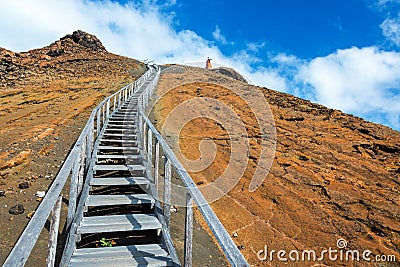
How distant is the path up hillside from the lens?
6.06 meters

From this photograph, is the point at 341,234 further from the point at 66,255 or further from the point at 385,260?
the point at 66,255

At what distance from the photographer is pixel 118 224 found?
393 cm

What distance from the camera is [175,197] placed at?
21.2ft

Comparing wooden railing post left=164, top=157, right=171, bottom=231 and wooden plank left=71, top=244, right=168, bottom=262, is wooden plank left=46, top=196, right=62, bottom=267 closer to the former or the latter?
wooden plank left=71, top=244, right=168, bottom=262

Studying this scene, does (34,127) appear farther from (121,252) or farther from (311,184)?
(311,184)

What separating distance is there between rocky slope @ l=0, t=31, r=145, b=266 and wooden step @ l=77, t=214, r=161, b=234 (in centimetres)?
78

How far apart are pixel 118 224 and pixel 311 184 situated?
18.4ft

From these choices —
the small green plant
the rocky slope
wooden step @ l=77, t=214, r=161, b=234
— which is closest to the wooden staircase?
wooden step @ l=77, t=214, r=161, b=234

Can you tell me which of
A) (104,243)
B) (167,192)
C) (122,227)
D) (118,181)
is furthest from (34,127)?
(167,192)

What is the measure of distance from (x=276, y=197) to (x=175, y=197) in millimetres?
2583

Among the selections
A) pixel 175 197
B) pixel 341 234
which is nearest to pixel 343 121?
pixel 341 234

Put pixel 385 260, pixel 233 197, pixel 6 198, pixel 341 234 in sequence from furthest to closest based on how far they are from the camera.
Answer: pixel 233 197 < pixel 341 234 < pixel 385 260 < pixel 6 198

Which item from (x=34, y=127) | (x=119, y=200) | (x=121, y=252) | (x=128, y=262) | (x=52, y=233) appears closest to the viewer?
(x=52, y=233)

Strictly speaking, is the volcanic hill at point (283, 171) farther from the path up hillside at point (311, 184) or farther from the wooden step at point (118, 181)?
the wooden step at point (118, 181)
